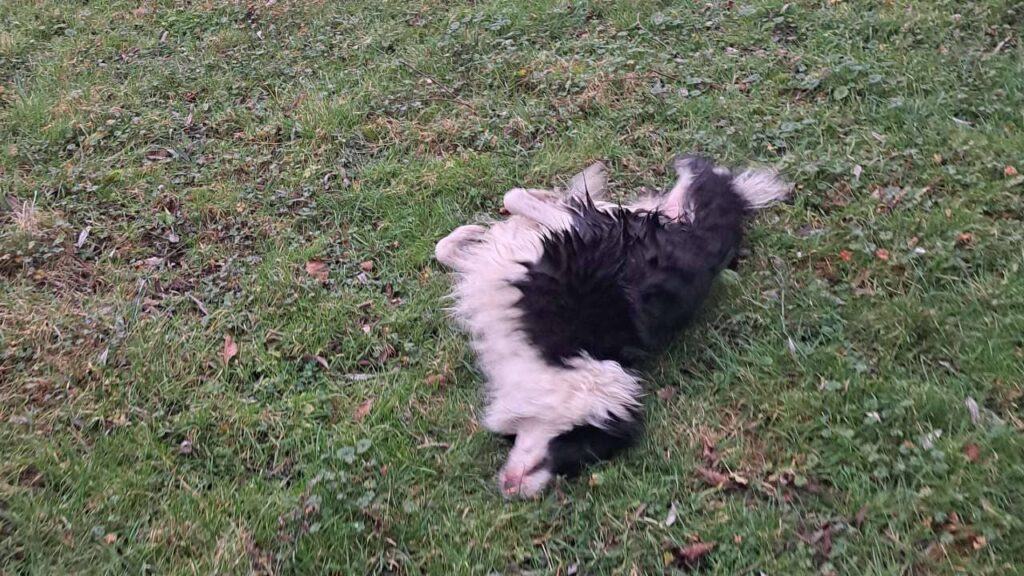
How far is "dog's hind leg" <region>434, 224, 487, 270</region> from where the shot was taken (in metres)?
4.11

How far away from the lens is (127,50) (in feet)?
19.5

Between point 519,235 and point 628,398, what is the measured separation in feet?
3.75

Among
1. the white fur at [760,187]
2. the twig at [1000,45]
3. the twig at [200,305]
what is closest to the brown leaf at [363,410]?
the twig at [200,305]

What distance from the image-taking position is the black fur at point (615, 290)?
128 inches

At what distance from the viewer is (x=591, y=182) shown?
451 cm

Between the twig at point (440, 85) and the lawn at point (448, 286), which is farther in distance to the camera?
the twig at point (440, 85)

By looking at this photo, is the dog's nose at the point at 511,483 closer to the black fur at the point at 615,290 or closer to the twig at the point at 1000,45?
the black fur at the point at 615,290

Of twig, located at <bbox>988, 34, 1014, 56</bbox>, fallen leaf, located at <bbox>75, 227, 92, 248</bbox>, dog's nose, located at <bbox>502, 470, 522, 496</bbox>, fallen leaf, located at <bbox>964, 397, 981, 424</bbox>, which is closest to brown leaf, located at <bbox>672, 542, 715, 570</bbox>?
dog's nose, located at <bbox>502, 470, 522, 496</bbox>

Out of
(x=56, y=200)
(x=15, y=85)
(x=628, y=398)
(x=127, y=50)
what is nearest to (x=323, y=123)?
(x=56, y=200)

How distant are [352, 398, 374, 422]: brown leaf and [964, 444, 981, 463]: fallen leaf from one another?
2.45 m

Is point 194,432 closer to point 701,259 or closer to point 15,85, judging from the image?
point 701,259

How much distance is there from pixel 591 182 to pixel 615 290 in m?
1.21

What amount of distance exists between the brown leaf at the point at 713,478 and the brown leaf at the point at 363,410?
1468mm

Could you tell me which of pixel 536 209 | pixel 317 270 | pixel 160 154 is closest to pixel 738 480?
pixel 536 209
